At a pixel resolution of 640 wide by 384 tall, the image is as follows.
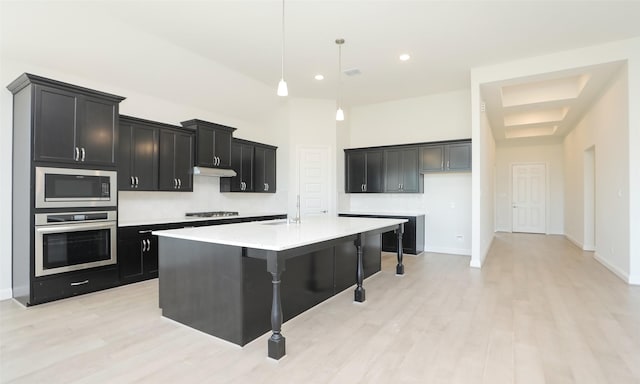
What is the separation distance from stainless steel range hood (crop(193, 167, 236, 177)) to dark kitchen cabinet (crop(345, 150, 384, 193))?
2.81 metres

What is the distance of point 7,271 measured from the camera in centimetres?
369

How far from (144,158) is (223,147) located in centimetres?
137

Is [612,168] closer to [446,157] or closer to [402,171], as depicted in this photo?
[446,157]

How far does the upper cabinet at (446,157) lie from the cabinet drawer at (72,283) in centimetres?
560

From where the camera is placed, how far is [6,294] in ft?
12.0

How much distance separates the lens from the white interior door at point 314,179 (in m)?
6.98

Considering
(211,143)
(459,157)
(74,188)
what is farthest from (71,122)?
(459,157)

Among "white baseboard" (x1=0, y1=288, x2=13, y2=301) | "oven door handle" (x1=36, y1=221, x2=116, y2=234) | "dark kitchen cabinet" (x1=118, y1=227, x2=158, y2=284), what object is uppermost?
"oven door handle" (x1=36, y1=221, x2=116, y2=234)

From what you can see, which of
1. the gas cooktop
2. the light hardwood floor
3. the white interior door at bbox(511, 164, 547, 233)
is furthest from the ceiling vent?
the white interior door at bbox(511, 164, 547, 233)

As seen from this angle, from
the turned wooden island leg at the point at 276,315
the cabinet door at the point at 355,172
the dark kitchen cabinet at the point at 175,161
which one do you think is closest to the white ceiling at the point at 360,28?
the dark kitchen cabinet at the point at 175,161

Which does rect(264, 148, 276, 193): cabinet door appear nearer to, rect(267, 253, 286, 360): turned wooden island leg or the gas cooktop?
the gas cooktop

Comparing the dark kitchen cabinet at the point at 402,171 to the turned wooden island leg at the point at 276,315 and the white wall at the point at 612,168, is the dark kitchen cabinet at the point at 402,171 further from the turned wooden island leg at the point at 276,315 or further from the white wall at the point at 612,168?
the turned wooden island leg at the point at 276,315

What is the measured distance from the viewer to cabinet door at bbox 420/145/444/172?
21.2 ft

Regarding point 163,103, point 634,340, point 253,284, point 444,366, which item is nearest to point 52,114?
point 163,103
